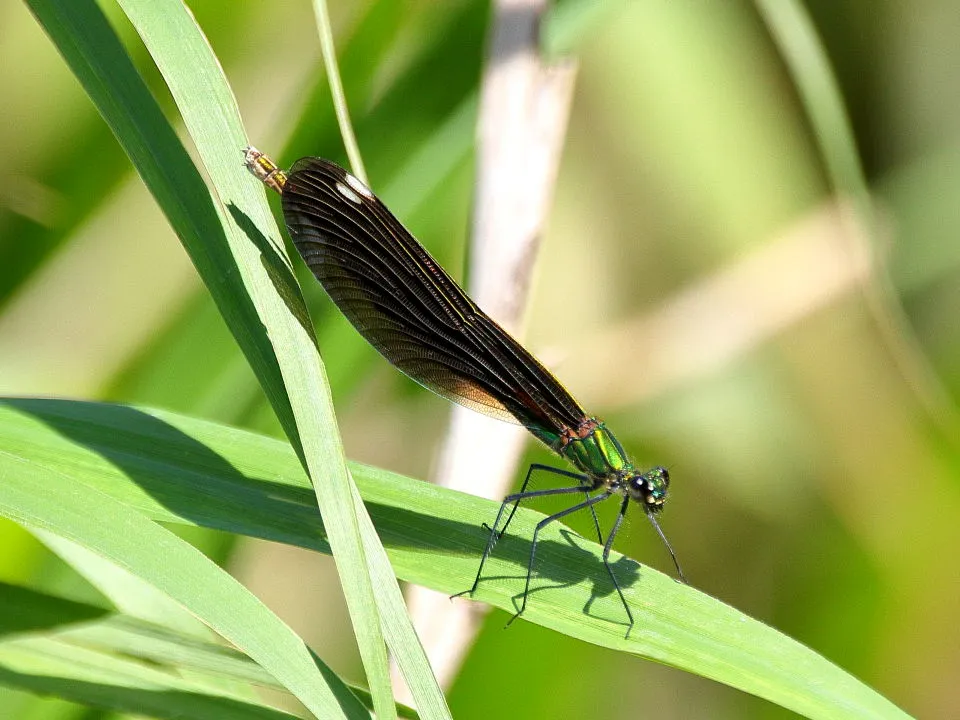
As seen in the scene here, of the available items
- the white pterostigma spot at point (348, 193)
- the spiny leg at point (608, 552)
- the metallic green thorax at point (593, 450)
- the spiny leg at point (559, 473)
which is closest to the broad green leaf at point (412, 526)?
the spiny leg at point (608, 552)

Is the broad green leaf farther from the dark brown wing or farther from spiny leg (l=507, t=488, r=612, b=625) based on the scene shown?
the dark brown wing

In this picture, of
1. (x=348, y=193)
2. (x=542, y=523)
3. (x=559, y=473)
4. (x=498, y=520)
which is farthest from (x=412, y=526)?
(x=559, y=473)

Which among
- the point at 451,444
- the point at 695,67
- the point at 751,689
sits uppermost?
the point at 695,67

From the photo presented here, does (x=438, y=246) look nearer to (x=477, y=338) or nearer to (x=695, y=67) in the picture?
(x=477, y=338)

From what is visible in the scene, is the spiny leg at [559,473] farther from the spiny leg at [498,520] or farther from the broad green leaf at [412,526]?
the broad green leaf at [412,526]

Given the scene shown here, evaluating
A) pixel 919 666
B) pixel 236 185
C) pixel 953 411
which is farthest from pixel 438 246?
pixel 919 666

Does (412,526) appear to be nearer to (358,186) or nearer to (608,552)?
(608,552)
